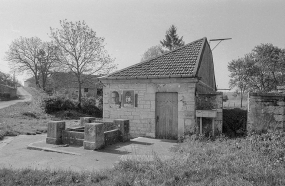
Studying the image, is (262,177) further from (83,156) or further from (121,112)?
(121,112)

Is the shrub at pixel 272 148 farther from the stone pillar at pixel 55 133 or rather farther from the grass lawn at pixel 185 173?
the stone pillar at pixel 55 133

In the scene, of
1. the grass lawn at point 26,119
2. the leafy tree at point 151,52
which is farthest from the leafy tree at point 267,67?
the grass lawn at point 26,119

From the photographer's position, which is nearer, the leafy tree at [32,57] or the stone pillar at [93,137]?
the stone pillar at [93,137]

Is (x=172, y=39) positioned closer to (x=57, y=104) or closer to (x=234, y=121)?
(x=57, y=104)

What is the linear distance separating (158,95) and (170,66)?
1644 mm

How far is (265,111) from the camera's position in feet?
29.3

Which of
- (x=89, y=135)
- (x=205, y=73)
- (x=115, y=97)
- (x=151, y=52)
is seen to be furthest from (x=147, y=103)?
(x=151, y=52)

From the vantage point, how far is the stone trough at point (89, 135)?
7.66m

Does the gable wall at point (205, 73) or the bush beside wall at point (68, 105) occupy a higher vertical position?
the gable wall at point (205, 73)

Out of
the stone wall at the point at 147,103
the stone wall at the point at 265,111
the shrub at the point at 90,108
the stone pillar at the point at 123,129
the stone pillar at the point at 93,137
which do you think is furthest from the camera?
the shrub at the point at 90,108

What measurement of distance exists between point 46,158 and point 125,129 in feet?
11.3

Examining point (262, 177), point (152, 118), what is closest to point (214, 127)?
point (152, 118)

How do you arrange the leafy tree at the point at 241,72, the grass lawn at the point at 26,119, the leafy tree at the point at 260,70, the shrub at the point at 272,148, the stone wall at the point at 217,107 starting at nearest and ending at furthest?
the shrub at the point at 272,148, the stone wall at the point at 217,107, the grass lawn at the point at 26,119, the leafy tree at the point at 260,70, the leafy tree at the point at 241,72

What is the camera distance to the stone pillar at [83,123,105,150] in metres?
7.58
